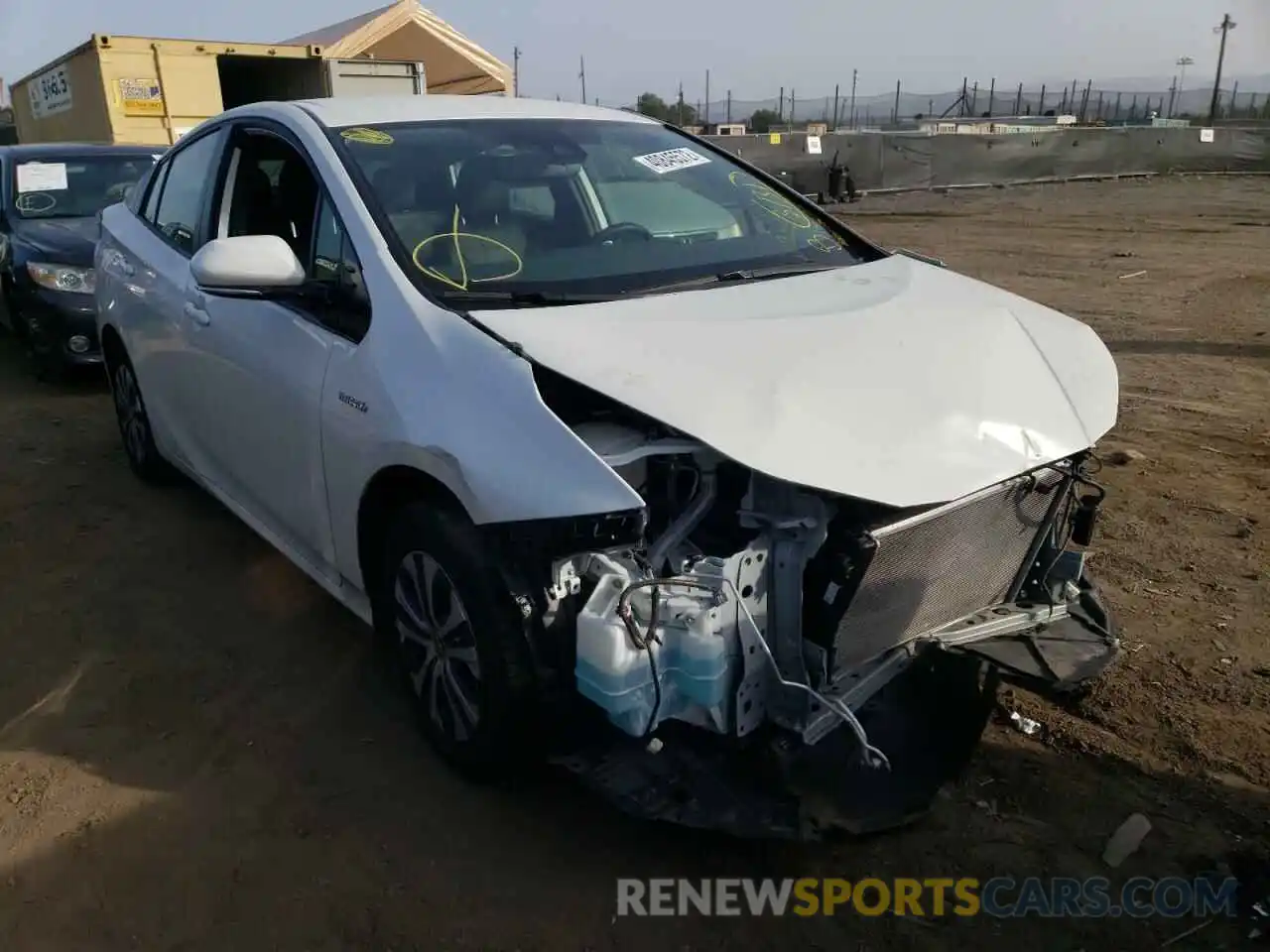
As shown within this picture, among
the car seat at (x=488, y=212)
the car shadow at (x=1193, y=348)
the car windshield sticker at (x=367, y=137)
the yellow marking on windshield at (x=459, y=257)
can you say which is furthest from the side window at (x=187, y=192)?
the car shadow at (x=1193, y=348)

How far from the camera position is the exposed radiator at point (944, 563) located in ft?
7.93

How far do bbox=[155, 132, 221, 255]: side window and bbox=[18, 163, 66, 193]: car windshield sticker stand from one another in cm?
407

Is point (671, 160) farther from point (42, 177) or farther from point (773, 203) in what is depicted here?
point (42, 177)

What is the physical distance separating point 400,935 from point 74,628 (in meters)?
2.10

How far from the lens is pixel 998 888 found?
252 centimetres

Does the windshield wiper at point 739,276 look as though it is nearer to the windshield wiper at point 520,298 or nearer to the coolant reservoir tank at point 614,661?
the windshield wiper at point 520,298

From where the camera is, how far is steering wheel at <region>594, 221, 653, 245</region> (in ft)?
10.6

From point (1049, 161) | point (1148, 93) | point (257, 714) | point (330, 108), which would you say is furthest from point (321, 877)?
point (1148, 93)

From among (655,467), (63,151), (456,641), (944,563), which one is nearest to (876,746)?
(944,563)

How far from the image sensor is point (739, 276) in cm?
308

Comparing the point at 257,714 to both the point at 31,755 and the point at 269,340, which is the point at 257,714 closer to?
the point at 31,755

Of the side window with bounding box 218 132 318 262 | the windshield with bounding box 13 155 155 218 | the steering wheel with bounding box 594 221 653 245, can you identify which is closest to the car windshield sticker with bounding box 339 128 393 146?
Answer: the side window with bounding box 218 132 318 262

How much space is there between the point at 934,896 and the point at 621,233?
82.6 inches

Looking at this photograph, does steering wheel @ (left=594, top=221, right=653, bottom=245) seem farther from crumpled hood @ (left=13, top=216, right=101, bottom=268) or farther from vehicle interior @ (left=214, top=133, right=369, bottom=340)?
crumpled hood @ (left=13, top=216, right=101, bottom=268)
